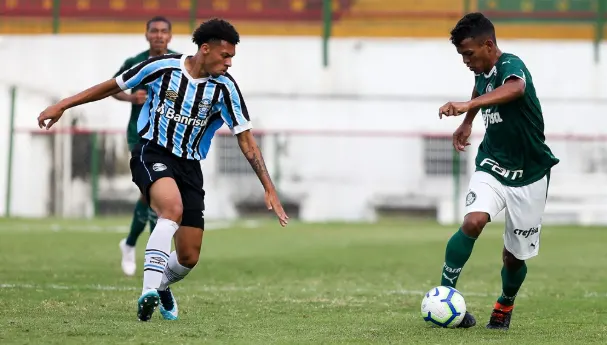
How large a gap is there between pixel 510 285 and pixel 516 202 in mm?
628

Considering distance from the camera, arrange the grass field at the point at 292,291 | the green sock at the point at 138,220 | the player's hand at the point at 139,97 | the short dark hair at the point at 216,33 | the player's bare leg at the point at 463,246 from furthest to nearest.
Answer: the green sock at the point at 138,220 → the player's hand at the point at 139,97 → the short dark hair at the point at 216,33 → the player's bare leg at the point at 463,246 → the grass field at the point at 292,291

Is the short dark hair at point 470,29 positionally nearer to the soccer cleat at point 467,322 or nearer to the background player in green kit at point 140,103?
the soccer cleat at point 467,322

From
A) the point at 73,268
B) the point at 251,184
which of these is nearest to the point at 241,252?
the point at 73,268

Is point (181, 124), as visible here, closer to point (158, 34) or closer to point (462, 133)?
point (462, 133)

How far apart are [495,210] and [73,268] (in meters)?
6.21

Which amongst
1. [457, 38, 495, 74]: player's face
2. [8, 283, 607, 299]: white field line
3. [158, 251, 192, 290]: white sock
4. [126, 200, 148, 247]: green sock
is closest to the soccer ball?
[457, 38, 495, 74]: player's face

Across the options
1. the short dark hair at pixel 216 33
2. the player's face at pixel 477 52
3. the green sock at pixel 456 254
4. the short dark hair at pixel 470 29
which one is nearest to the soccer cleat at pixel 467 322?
the green sock at pixel 456 254

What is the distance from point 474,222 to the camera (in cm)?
752

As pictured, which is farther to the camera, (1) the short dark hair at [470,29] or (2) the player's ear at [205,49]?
(2) the player's ear at [205,49]

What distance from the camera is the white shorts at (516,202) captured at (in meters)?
7.63

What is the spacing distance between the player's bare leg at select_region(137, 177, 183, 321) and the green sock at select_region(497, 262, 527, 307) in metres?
2.23

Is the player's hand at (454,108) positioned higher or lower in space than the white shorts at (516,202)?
higher

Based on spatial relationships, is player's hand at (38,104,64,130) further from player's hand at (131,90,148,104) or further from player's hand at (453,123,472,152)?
player's hand at (131,90,148,104)

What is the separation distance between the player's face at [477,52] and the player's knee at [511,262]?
4.14ft
